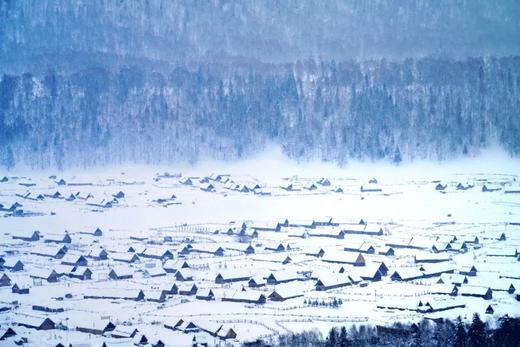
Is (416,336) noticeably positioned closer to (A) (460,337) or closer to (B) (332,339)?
(A) (460,337)

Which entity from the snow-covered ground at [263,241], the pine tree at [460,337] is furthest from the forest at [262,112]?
the pine tree at [460,337]

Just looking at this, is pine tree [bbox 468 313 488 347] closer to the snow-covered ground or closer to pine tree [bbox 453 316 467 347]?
pine tree [bbox 453 316 467 347]

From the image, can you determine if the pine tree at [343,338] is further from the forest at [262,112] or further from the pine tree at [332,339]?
the forest at [262,112]

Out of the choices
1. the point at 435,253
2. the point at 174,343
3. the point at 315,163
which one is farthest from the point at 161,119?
the point at 174,343

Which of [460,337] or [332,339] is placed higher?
[460,337]

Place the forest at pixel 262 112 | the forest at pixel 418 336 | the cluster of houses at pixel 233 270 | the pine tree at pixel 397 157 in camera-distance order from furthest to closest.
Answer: the forest at pixel 262 112 → the pine tree at pixel 397 157 → the cluster of houses at pixel 233 270 → the forest at pixel 418 336

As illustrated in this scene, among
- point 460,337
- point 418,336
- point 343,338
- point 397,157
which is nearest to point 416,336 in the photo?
point 418,336

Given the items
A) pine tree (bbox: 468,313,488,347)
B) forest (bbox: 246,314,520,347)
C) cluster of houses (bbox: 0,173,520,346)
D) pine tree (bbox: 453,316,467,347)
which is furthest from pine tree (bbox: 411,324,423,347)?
cluster of houses (bbox: 0,173,520,346)

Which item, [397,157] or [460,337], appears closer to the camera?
[460,337]

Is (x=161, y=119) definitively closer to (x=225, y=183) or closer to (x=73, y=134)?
(x=73, y=134)
